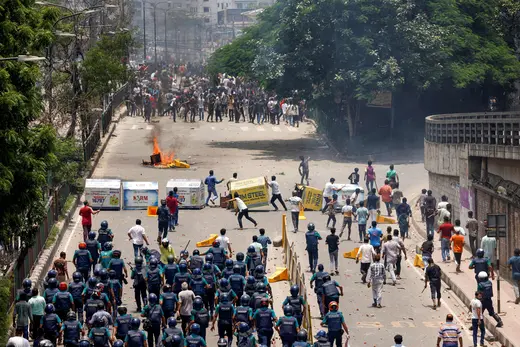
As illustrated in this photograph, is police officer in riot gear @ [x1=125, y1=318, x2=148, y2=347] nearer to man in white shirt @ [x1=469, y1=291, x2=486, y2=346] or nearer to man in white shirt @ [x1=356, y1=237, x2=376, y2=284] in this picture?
man in white shirt @ [x1=469, y1=291, x2=486, y2=346]

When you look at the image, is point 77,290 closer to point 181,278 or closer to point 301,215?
point 181,278

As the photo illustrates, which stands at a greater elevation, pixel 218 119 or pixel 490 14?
pixel 490 14

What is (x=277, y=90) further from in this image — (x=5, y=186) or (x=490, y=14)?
(x=5, y=186)

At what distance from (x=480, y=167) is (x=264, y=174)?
39.1ft

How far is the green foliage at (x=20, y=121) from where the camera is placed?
21328mm

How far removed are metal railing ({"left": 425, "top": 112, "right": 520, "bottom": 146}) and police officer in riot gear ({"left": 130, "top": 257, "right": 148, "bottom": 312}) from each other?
10.6 metres

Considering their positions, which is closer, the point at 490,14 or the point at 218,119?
the point at 490,14

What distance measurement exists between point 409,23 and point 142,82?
80.1 feet

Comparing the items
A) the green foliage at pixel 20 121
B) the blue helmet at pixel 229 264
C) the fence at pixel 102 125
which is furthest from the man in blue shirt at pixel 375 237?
the fence at pixel 102 125

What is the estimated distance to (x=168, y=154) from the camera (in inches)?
1911

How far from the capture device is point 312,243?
2839cm

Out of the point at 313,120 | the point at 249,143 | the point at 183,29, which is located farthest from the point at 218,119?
the point at 183,29

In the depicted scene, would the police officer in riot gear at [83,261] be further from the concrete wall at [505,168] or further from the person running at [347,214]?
the concrete wall at [505,168]

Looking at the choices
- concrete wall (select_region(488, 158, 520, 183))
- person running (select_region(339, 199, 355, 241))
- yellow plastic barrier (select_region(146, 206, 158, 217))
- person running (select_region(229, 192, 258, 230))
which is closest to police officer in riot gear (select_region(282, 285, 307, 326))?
concrete wall (select_region(488, 158, 520, 183))
